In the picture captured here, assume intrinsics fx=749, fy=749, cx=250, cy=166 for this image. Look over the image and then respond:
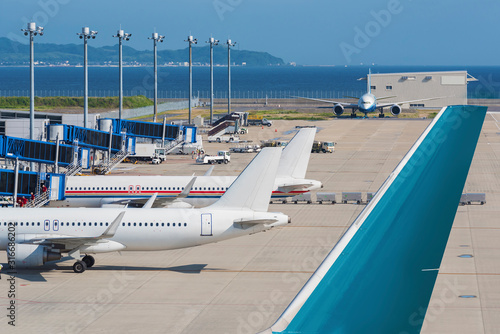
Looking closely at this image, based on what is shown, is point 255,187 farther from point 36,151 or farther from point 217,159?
point 217,159

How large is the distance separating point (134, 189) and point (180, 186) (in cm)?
329

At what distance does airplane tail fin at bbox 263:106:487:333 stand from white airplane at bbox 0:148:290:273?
79.5 ft

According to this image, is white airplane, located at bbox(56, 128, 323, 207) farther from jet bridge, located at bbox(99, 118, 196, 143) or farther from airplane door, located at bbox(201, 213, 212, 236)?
jet bridge, located at bbox(99, 118, 196, 143)

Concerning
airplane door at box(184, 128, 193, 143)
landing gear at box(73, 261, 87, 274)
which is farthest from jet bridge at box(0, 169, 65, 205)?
airplane door at box(184, 128, 193, 143)

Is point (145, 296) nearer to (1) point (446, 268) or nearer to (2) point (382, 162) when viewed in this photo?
(1) point (446, 268)

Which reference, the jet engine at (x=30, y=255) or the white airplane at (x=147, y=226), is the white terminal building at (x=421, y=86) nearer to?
the white airplane at (x=147, y=226)

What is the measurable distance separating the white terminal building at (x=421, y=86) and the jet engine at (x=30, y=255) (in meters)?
117

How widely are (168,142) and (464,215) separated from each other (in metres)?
45.3

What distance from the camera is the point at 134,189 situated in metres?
49.9

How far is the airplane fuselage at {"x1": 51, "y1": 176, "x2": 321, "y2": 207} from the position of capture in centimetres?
4856

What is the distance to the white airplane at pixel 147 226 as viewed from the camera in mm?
33281

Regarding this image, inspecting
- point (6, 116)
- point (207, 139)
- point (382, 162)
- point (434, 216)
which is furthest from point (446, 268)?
point (207, 139)

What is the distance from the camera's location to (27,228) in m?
34.1

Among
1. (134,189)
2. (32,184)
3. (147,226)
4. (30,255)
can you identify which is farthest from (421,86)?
(30,255)
